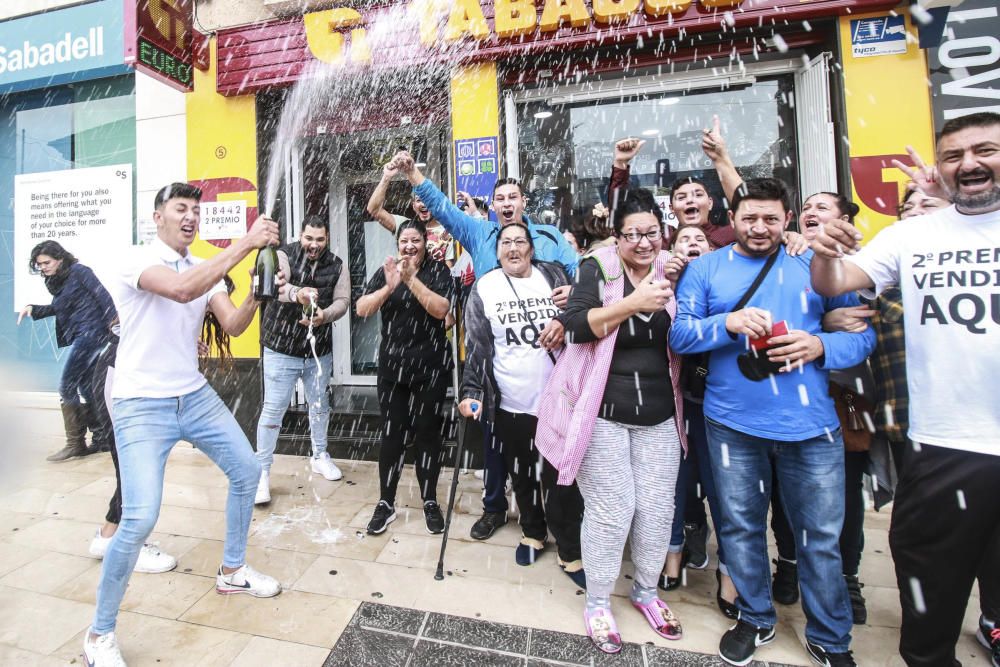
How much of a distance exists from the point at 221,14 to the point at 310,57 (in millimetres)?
1603

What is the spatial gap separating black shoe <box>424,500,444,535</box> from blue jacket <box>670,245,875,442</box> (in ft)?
6.71

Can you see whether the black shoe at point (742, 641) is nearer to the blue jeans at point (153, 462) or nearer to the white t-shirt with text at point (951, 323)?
the white t-shirt with text at point (951, 323)

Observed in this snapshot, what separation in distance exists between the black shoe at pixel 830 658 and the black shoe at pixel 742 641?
0.58 feet

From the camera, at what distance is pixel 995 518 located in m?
1.77

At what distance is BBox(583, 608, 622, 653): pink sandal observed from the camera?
7.66ft

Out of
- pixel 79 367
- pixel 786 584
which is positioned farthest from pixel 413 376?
pixel 79 367

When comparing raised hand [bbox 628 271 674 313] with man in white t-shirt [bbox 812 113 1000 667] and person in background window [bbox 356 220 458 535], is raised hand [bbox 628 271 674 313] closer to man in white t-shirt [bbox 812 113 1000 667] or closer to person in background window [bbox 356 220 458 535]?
man in white t-shirt [bbox 812 113 1000 667]

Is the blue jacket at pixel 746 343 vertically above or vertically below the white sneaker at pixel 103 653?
Answer: above

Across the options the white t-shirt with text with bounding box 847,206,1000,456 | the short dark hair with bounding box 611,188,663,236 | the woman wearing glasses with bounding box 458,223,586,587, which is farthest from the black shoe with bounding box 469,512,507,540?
the white t-shirt with text with bounding box 847,206,1000,456

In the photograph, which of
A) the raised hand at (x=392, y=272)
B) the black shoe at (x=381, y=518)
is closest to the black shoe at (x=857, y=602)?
the black shoe at (x=381, y=518)

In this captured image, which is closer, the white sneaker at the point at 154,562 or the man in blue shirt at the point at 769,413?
the man in blue shirt at the point at 769,413

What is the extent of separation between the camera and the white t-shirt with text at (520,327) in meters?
2.92

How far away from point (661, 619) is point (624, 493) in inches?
26.8

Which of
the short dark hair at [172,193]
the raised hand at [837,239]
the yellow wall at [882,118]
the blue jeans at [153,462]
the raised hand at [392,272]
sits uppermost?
the yellow wall at [882,118]
